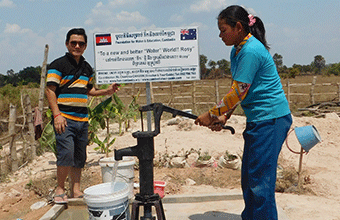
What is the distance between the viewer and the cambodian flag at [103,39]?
4.68 metres

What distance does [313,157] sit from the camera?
21.3ft

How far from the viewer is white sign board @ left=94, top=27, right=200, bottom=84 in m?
4.61

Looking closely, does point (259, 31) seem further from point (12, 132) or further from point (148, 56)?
point (12, 132)

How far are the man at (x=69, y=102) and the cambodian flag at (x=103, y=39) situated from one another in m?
1.28

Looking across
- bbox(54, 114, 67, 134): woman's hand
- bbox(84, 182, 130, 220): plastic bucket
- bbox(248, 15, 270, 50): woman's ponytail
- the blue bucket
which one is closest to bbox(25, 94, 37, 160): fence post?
bbox(54, 114, 67, 134): woman's hand

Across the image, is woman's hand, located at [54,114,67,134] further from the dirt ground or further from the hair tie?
the hair tie

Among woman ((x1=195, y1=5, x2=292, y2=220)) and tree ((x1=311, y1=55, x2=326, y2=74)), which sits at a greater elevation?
tree ((x1=311, y1=55, x2=326, y2=74))

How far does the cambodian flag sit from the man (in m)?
1.28

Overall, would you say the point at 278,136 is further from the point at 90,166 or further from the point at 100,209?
the point at 90,166

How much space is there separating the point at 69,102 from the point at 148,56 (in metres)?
1.69

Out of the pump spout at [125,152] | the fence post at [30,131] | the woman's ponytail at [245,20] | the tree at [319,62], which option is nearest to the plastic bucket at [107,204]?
the pump spout at [125,152]

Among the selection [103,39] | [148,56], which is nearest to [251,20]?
[148,56]

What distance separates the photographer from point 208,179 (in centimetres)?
454

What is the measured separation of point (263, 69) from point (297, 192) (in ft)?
8.05
